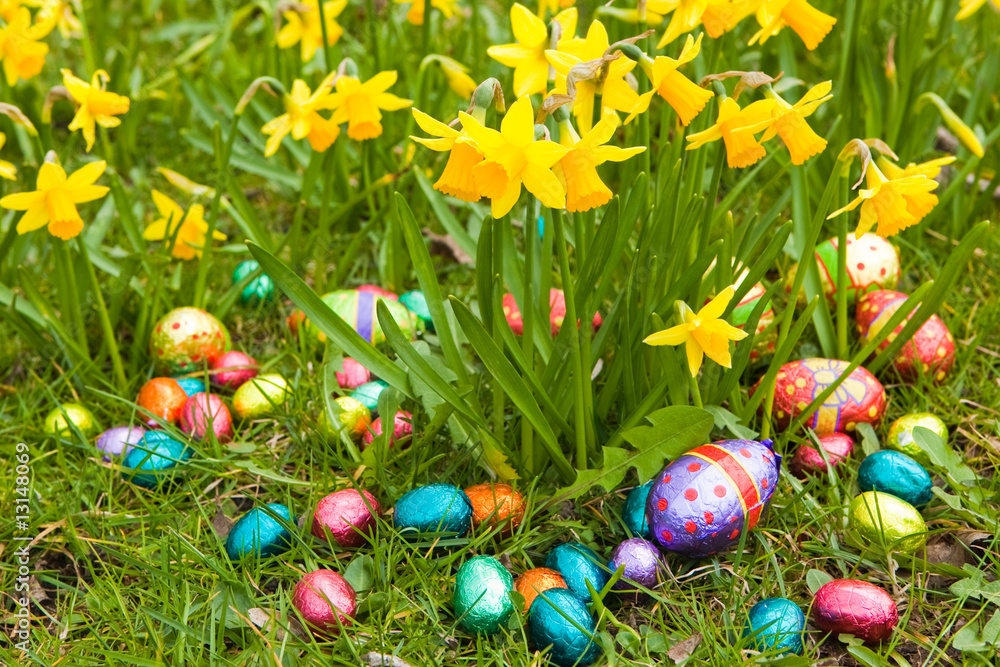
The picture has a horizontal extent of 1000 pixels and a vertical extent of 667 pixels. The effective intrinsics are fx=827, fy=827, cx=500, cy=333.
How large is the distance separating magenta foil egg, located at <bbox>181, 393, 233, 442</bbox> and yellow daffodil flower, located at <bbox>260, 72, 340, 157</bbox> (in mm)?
609

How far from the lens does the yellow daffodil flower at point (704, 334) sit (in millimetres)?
1387

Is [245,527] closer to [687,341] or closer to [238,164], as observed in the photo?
[687,341]

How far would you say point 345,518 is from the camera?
161 cm

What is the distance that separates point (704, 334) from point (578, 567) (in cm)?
49

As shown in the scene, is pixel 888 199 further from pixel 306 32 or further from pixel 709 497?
pixel 306 32

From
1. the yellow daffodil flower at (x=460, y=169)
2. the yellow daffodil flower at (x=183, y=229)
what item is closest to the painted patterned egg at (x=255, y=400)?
the yellow daffodil flower at (x=183, y=229)

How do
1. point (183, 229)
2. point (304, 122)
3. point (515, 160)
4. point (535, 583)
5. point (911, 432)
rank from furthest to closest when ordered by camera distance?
point (183, 229), point (304, 122), point (911, 432), point (535, 583), point (515, 160)

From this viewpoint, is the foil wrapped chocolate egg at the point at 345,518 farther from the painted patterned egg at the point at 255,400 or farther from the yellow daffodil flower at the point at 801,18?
the yellow daffodil flower at the point at 801,18

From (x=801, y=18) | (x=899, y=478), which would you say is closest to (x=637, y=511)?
(x=899, y=478)

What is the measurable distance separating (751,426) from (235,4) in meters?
3.11

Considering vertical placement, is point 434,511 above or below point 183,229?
below

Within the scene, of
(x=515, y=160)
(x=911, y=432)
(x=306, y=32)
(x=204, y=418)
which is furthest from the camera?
(x=306, y=32)

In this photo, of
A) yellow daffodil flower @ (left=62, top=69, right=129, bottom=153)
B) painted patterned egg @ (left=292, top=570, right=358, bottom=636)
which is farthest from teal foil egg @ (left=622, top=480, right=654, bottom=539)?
yellow daffodil flower @ (left=62, top=69, right=129, bottom=153)

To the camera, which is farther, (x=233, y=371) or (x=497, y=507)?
(x=233, y=371)
